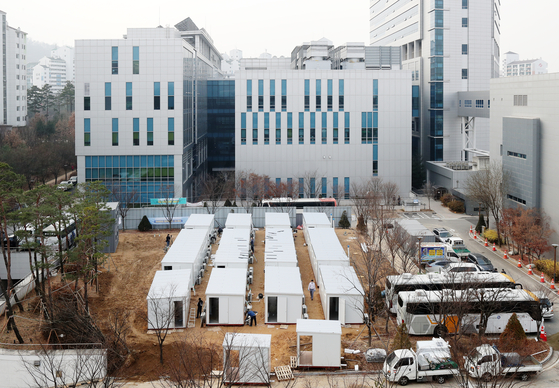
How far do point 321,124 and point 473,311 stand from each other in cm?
3656

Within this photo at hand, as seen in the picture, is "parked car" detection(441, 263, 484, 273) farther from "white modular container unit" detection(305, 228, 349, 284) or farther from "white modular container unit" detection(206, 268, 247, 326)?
"white modular container unit" detection(206, 268, 247, 326)

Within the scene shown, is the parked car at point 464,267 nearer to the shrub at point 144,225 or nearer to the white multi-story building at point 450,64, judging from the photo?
the shrub at point 144,225

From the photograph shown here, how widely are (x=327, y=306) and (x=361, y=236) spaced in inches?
680

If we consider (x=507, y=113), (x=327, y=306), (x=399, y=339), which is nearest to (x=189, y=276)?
(x=327, y=306)

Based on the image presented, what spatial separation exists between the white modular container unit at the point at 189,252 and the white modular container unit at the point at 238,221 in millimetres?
2907

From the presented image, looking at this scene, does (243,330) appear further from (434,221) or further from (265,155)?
(265,155)

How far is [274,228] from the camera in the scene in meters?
40.6

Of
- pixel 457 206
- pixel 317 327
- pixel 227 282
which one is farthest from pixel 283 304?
pixel 457 206

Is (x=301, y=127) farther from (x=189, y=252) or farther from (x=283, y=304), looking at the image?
(x=283, y=304)

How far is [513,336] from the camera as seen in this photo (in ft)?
76.6

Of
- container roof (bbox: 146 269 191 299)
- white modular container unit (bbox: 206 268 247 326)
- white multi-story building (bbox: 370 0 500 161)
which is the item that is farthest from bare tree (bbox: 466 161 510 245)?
white multi-story building (bbox: 370 0 500 161)

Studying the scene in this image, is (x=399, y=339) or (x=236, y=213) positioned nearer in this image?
(x=399, y=339)

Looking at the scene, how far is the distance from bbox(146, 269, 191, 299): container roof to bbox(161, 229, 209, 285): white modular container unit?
1.05 meters

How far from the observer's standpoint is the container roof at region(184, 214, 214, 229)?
40781 mm
